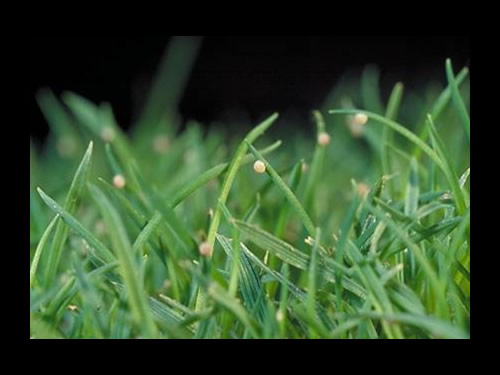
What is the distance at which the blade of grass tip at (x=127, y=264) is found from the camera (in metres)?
0.65

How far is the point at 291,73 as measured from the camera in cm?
195

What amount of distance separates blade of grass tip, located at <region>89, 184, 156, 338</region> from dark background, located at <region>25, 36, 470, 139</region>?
1.33 meters

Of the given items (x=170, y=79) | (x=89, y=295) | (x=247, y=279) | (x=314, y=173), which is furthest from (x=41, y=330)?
(x=170, y=79)

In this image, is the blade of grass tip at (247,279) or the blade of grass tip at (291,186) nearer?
the blade of grass tip at (247,279)

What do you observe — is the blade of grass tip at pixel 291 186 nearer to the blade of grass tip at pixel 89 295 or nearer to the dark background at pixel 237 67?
the blade of grass tip at pixel 89 295

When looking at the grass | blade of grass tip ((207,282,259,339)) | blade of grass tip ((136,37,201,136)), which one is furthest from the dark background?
blade of grass tip ((207,282,259,339))

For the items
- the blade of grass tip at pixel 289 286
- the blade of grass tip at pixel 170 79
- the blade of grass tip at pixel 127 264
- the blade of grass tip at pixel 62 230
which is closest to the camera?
the blade of grass tip at pixel 127 264

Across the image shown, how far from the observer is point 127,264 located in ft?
2.13

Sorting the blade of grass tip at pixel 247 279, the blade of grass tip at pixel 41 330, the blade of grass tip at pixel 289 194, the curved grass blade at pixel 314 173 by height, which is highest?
the curved grass blade at pixel 314 173

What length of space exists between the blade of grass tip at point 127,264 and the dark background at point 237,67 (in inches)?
52.4

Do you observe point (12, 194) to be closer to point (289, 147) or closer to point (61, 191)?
point (61, 191)

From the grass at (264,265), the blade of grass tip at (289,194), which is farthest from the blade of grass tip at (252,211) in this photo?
the blade of grass tip at (289,194)
